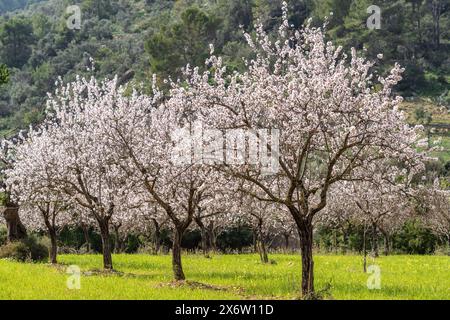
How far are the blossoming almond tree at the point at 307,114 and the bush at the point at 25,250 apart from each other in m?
19.5

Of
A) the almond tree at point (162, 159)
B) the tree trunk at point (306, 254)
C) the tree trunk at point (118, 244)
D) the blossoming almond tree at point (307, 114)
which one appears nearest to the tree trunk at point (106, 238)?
the almond tree at point (162, 159)

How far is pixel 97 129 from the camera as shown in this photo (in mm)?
25984

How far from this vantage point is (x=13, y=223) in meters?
35.4

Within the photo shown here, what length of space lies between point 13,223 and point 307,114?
2421 cm

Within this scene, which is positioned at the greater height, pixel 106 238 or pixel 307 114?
pixel 307 114

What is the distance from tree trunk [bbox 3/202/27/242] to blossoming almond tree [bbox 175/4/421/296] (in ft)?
67.6

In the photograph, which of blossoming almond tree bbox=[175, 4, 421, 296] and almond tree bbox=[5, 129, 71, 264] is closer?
blossoming almond tree bbox=[175, 4, 421, 296]

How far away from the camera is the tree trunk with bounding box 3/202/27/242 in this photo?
114 feet

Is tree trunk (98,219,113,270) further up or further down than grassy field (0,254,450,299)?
further up

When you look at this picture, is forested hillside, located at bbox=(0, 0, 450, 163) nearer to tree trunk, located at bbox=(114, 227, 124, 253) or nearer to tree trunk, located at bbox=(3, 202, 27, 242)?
tree trunk, located at bbox=(114, 227, 124, 253)

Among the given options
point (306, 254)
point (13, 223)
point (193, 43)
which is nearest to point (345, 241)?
point (13, 223)

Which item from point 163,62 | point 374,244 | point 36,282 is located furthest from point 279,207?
point 163,62

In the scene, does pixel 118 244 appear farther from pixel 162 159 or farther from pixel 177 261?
pixel 162 159

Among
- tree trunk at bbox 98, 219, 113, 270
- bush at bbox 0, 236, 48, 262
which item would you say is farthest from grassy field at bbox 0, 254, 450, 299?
bush at bbox 0, 236, 48, 262
